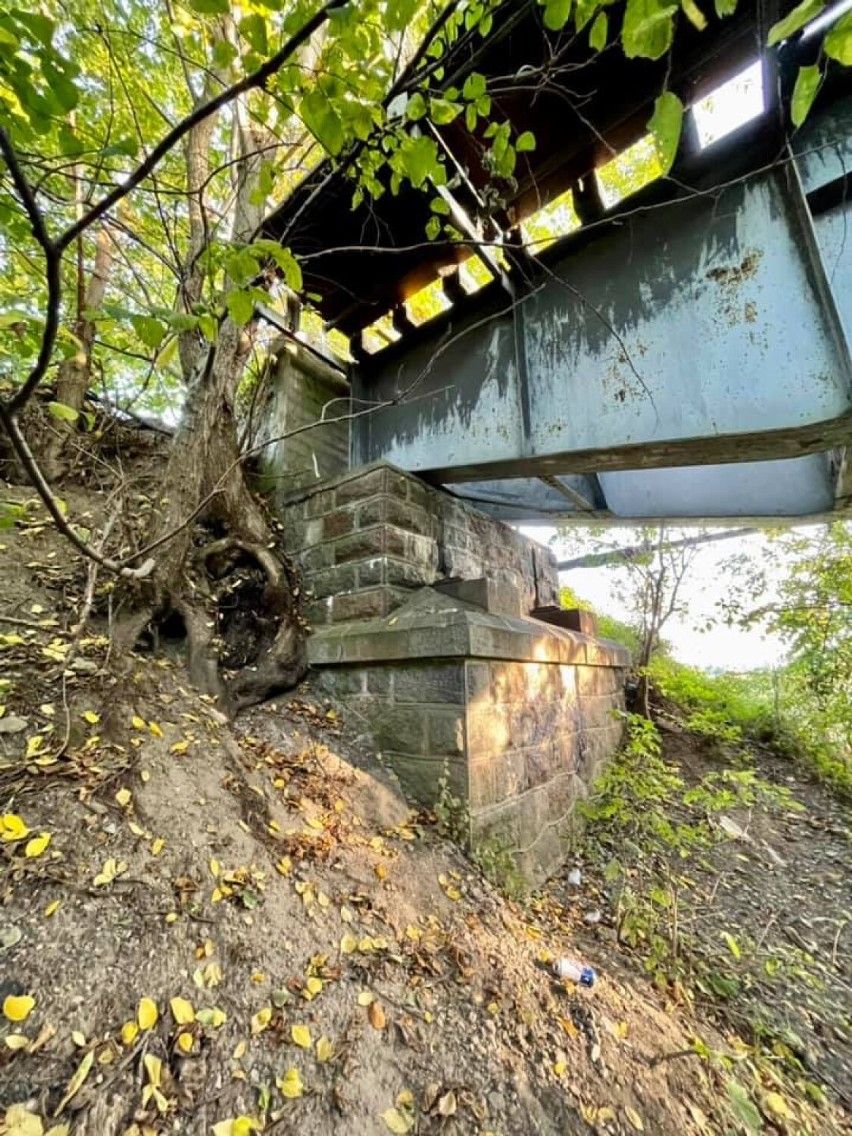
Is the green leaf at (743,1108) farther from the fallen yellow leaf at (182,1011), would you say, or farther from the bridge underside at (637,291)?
the bridge underside at (637,291)

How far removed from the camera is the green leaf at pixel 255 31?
991 mm

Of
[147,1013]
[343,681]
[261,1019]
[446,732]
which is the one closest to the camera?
[147,1013]

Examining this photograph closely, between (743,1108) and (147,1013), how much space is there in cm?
177

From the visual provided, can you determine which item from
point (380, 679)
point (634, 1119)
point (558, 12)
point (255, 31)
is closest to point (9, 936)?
point (380, 679)

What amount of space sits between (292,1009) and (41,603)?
1979 mm

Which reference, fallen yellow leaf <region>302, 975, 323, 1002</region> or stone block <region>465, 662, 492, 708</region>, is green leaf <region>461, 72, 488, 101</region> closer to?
stone block <region>465, 662, 492, 708</region>

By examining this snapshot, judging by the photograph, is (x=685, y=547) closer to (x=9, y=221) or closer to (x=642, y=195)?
(x=642, y=195)

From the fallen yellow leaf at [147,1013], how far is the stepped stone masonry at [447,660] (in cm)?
133

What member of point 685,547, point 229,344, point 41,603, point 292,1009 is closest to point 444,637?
point 292,1009

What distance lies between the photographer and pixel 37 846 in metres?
1.30

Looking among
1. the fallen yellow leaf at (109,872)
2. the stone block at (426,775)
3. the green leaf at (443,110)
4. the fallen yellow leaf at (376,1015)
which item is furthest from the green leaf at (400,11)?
the fallen yellow leaf at (376,1015)

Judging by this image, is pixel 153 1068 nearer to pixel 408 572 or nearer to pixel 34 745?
pixel 34 745

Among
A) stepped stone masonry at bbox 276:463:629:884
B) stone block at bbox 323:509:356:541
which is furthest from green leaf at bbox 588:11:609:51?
stone block at bbox 323:509:356:541

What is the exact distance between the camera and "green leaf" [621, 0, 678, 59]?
800 mm
